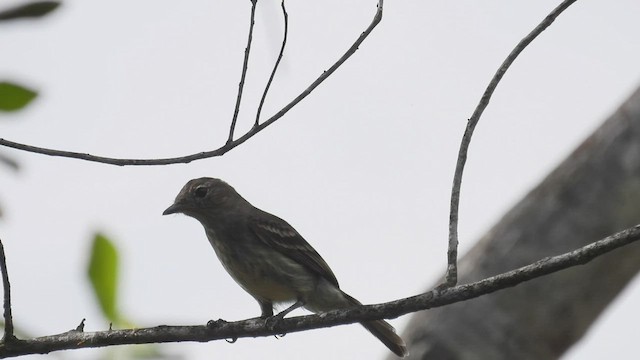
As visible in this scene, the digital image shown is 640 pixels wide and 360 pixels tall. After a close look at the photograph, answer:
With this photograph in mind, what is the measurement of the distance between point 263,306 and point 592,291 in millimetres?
3740

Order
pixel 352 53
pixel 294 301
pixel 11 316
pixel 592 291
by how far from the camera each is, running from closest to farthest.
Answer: pixel 11 316, pixel 352 53, pixel 294 301, pixel 592 291

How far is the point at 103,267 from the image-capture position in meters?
4.23

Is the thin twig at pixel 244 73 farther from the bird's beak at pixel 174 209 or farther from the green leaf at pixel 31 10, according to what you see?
the bird's beak at pixel 174 209

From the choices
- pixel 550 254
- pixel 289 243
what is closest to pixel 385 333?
pixel 289 243

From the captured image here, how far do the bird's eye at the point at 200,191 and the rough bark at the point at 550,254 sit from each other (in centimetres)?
260

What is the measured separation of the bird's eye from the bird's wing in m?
0.47

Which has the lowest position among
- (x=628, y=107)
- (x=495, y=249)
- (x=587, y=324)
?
(x=587, y=324)

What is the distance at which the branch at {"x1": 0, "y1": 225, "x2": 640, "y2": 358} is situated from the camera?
14.5ft

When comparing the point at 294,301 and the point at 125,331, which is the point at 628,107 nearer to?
the point at 294,301

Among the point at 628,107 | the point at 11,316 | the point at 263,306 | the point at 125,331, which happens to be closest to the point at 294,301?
the point at 263,306

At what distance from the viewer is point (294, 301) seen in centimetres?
779

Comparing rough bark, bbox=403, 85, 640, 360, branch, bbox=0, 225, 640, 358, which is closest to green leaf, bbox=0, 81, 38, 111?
branch, bbox=0, 225, 640, 358

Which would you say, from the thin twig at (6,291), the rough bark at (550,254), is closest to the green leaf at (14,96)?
the thin twig at (6,291)

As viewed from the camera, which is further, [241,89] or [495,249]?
[495,249]
